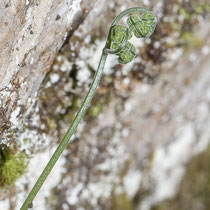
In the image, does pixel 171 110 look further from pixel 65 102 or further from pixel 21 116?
pixel 21 116

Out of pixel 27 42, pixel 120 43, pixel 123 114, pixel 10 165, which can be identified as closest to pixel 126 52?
pixel 120 43

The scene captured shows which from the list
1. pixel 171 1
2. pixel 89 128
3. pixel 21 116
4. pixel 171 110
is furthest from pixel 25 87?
pixel 171 110

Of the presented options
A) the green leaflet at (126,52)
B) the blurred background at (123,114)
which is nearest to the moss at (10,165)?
the blurred background at (123,114)

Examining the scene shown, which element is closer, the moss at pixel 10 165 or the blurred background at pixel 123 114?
the moss at pixel 10 165

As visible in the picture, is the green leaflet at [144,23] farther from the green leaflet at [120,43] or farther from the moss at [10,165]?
the moss at [10,165]

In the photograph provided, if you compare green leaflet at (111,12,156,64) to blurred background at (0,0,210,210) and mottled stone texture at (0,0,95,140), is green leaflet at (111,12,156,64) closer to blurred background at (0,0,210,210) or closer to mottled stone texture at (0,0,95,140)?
mottled stone texture at (0,0,95,140)

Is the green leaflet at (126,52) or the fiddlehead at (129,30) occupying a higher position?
the fiddlehead at (129,30)

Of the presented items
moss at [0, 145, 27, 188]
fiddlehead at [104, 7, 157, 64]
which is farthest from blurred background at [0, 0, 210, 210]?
fiddlehead at [104, 7, 157, 64]
